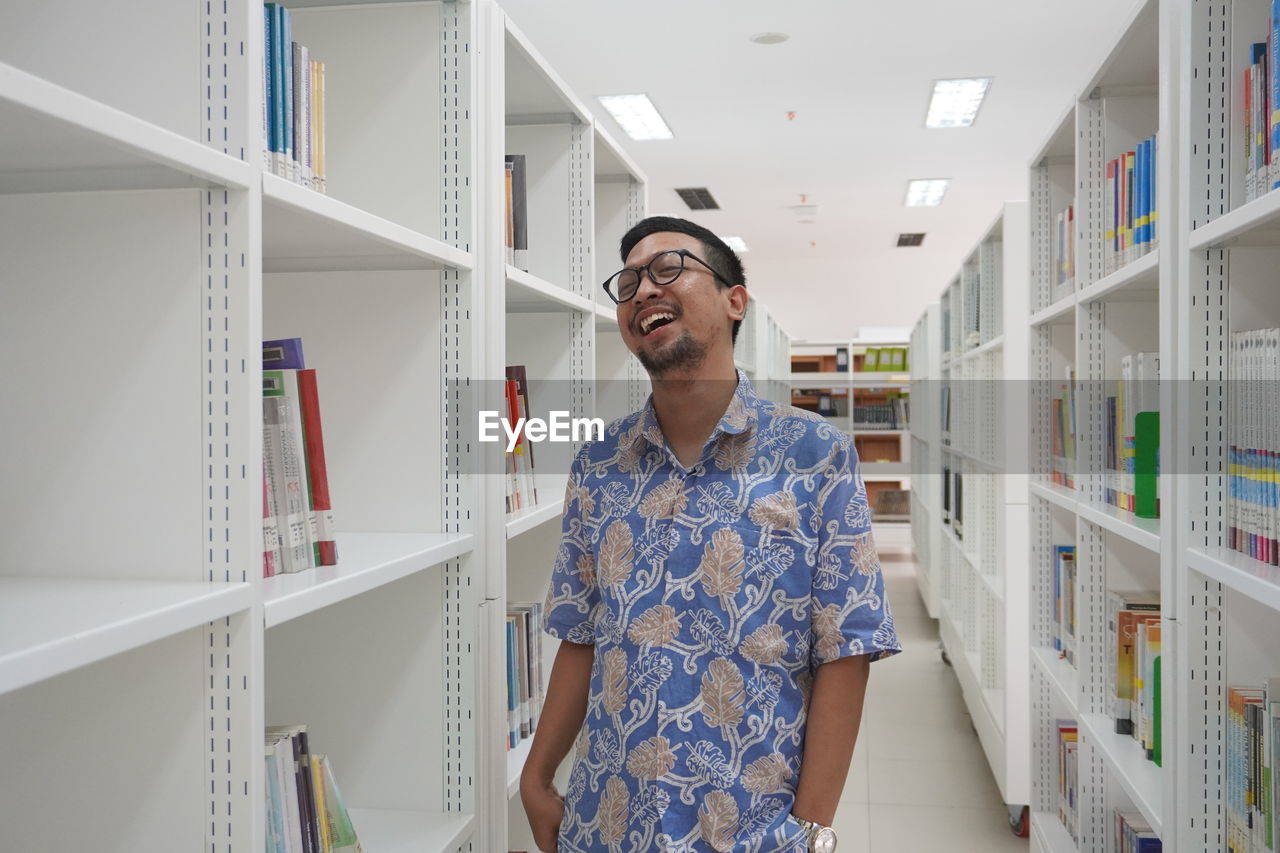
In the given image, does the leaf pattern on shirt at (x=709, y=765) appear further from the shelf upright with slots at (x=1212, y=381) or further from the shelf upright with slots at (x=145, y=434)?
the shelf upright with slots at (x=1212, y=381)

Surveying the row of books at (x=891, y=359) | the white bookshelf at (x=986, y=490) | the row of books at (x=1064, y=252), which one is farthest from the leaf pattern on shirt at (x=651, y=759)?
the row of books at (x=891, y=359)

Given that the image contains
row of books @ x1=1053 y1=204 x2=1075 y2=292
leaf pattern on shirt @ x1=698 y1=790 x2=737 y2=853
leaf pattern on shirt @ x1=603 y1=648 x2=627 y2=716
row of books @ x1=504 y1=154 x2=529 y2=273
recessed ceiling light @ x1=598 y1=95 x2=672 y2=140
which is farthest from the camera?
recessed ceiling light @ x1=598 y1=95 x2=672 y2=140

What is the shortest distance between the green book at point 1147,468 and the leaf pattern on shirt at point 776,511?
0.99 meters

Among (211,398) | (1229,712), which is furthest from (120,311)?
(1229,712)

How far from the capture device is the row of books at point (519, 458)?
2.18 m

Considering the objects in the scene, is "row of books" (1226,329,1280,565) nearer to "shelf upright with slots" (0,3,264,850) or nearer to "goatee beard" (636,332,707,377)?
"goatee beard" (636,332,707,377)

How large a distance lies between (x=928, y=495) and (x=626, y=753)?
6.19 metres

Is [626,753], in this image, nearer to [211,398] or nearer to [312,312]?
[211,398]

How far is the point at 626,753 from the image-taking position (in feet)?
4.83

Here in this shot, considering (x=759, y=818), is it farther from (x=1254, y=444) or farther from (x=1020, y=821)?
(x=1020, y=821)

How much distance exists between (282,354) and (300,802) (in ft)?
2.03

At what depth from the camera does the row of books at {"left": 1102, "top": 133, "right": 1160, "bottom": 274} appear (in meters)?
2.06

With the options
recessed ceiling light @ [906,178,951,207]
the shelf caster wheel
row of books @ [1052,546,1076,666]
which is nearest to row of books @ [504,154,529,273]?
row of books @ [1052,546,1076,666]

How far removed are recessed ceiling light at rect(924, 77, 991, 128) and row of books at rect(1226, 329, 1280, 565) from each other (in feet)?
17.8
